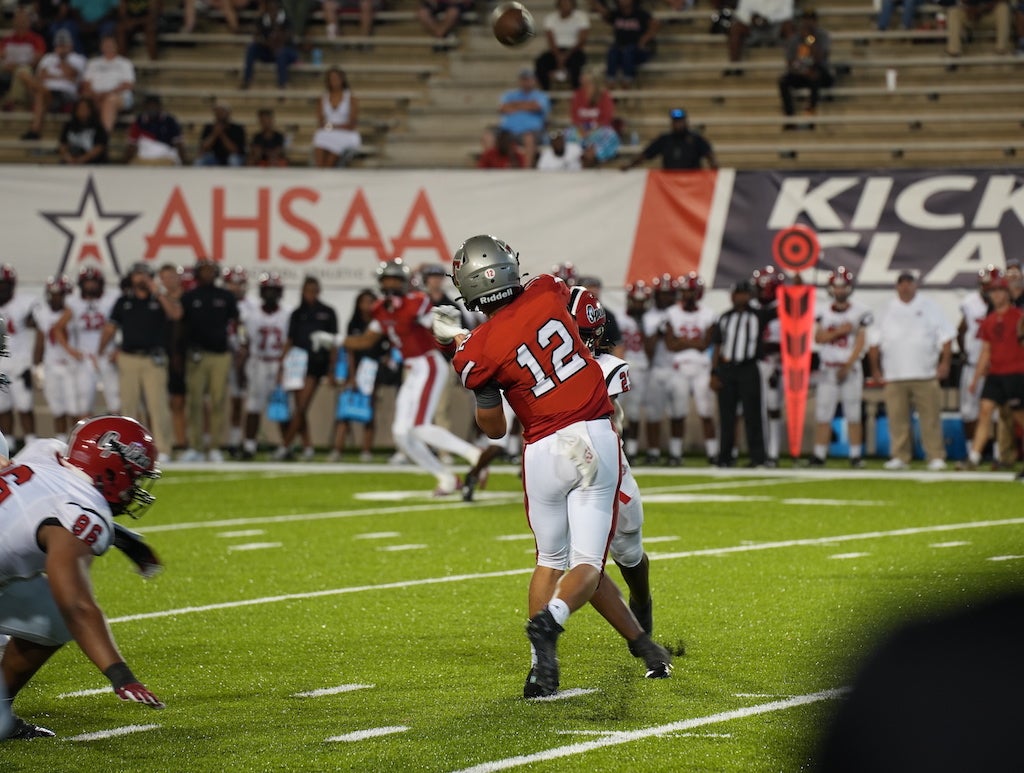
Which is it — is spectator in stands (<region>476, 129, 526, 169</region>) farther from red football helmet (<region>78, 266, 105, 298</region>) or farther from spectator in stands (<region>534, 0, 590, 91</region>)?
red football helmet (<region>78, 266, 105, 298</region>)

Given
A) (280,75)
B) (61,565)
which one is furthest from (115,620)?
(280,75)

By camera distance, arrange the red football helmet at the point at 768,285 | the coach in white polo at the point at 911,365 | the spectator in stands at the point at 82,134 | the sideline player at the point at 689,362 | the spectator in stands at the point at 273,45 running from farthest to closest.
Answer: the spectator in stands at the point at 273,45
the spectator in stands at the point at 82,134
the sideline player at the point at 689,362
the red football helmet at the point at 768,285
the coach in white polo at the point at 911,365

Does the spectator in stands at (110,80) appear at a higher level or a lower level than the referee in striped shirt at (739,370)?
higher

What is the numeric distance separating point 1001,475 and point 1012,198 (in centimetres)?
348

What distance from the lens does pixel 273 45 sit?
73.0ft

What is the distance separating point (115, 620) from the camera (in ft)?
26.1

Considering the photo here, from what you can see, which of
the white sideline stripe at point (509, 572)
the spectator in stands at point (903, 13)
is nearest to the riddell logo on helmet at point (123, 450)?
the white sideline stripe at point (509, 572)

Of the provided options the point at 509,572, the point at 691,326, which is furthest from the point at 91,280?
the point at 509,572

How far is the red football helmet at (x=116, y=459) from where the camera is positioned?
527 centimetres

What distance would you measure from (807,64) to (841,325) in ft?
14.4

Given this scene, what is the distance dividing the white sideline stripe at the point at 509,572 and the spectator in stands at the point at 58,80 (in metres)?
14.2

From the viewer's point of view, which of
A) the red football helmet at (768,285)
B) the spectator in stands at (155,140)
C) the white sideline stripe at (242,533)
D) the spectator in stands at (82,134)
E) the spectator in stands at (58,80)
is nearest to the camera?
the white sideline stripe at (242,533)

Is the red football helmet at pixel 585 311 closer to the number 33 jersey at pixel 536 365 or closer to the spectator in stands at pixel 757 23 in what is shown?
the number 33 jersey at pixel 536 365

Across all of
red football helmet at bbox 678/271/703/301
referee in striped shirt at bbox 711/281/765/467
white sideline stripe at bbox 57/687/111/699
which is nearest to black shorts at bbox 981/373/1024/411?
referee in striped shirt at bbox 711/281/765/467
